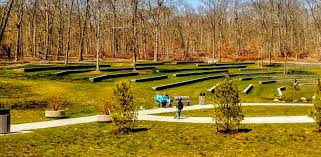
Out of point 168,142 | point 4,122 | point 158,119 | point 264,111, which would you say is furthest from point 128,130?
point 264,111

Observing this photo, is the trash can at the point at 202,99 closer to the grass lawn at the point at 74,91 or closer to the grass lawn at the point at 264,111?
the grass lawn at the point at 74,91

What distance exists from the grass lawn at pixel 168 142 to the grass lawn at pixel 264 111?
16.7ft

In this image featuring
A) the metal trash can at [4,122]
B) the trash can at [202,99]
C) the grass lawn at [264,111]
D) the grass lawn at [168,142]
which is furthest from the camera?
the trash can at [202,99]

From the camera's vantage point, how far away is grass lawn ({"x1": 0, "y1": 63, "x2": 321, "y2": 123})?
105ft

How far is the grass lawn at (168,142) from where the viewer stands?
18.1 metres

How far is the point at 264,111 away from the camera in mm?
30250

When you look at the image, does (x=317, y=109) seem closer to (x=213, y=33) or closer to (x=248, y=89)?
(x=248, y=89)

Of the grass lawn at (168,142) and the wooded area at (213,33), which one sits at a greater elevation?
the wooded area at (213,33)

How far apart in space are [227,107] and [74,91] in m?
21.2

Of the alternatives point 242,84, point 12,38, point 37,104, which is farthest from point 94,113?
point 12,38

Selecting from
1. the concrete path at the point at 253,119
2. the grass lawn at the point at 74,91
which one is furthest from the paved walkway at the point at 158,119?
the grass lawn at the point at 74,91

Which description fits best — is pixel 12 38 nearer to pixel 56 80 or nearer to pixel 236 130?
pixel 56 80

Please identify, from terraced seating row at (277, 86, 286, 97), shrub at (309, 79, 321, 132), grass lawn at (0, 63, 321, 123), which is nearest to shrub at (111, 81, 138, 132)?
grass lawn at (0, 63, 321, 123)

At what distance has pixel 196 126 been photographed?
23906mm
